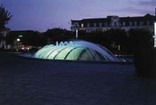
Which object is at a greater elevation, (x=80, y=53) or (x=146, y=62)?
(x=146, y=62)

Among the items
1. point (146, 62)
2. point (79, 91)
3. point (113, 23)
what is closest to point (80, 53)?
point (146, 62)

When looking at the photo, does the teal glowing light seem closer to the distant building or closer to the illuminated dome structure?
the illuminated dome structure

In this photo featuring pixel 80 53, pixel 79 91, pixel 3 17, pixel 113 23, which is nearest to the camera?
pixel 79 91

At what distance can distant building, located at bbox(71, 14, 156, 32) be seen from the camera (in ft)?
504

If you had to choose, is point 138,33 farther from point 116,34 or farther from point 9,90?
point 9,90

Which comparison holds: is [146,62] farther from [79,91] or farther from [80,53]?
Result: [80,53]

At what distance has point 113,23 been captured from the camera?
156500mm

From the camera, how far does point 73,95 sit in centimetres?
1071

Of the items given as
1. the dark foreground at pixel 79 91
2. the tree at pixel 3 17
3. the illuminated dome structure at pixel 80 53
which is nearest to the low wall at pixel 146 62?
the dark foreground at pixel 79 91

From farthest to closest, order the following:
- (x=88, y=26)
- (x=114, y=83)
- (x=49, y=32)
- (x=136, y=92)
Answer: (x=88, y=26) < (x=49, y=32) < (x=114, y=83) < (x=136, y=92)

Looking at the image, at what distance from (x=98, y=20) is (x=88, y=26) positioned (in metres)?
4.50

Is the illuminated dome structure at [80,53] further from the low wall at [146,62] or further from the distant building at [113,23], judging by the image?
the distant building at [113,23]

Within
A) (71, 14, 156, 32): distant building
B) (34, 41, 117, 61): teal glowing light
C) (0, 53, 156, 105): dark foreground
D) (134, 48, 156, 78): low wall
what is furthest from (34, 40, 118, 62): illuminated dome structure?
(71, 14, 156, 32): distant building

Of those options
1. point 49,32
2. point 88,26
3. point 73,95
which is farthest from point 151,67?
Answer: point 88,26
